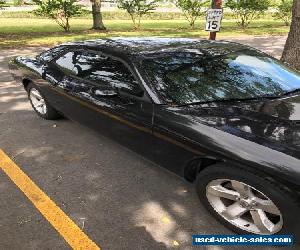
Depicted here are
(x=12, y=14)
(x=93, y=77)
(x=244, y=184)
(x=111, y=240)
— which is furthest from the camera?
(x=12, y=14)

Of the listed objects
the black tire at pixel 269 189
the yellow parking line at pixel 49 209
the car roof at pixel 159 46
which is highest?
the car roof at pixel 159 46

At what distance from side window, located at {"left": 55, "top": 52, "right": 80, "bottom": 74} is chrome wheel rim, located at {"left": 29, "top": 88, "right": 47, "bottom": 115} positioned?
791 millimetres

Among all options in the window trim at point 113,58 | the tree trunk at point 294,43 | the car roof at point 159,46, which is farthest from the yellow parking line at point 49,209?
the tree trunk at point 294,43

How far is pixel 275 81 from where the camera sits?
3844mm

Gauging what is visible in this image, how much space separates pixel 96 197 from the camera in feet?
11.9

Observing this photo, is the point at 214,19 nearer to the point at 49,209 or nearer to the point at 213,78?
the point at 213,78

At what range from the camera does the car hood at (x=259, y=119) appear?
273 cm

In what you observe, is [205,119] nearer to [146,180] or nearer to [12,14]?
[146,180]

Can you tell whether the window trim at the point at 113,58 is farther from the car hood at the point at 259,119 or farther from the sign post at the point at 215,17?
the sign post at the point at 215,17

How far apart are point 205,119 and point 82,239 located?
57.1 inches

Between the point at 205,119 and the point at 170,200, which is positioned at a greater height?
the point at 205,119

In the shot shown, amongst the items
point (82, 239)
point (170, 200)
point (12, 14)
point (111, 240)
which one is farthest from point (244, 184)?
point (12, 14)

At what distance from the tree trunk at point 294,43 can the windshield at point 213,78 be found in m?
4.44

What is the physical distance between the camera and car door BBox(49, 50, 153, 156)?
11.8 feet
